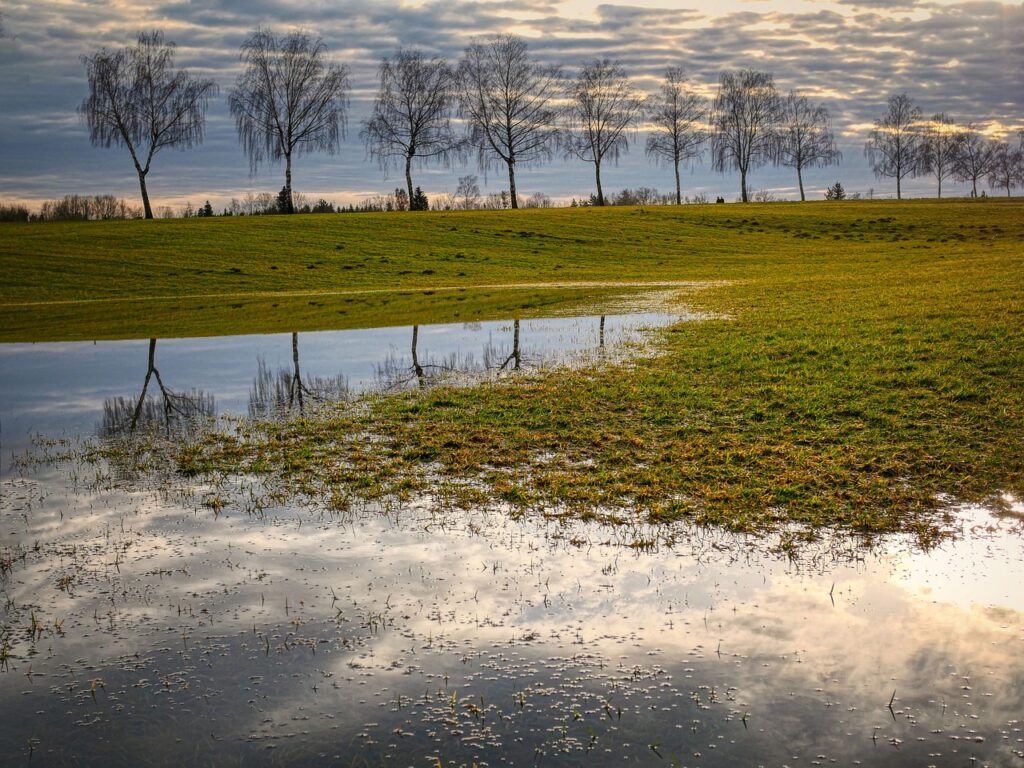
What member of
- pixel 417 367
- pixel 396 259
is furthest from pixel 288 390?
pixel 396 259

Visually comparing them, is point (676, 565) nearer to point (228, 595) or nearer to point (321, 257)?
point (228, 595)

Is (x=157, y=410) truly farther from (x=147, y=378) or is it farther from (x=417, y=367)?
(x=417, y=367)

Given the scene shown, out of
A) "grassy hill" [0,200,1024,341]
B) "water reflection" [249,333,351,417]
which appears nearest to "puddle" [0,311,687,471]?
"water reflection" [249,333,351,417]

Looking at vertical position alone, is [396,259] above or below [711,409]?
above

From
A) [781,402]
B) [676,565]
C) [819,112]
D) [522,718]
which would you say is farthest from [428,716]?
[819,112]

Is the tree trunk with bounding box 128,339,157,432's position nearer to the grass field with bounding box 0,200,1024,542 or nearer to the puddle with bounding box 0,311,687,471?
the puddle with bounding box 0,311,687,471

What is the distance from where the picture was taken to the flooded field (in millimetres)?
4812

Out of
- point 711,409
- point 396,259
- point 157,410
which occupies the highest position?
point 396,259

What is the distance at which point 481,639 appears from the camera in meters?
5.92

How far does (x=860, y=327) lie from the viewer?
1977cm

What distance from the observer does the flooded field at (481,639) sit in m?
4.81

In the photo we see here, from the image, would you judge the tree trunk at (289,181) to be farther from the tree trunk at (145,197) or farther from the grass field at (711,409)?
the grass field at (711,409)

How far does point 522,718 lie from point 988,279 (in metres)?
27.8

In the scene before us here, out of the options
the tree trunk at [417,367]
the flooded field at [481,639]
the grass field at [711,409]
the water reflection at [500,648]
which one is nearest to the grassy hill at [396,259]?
the grass field at [711,409]
